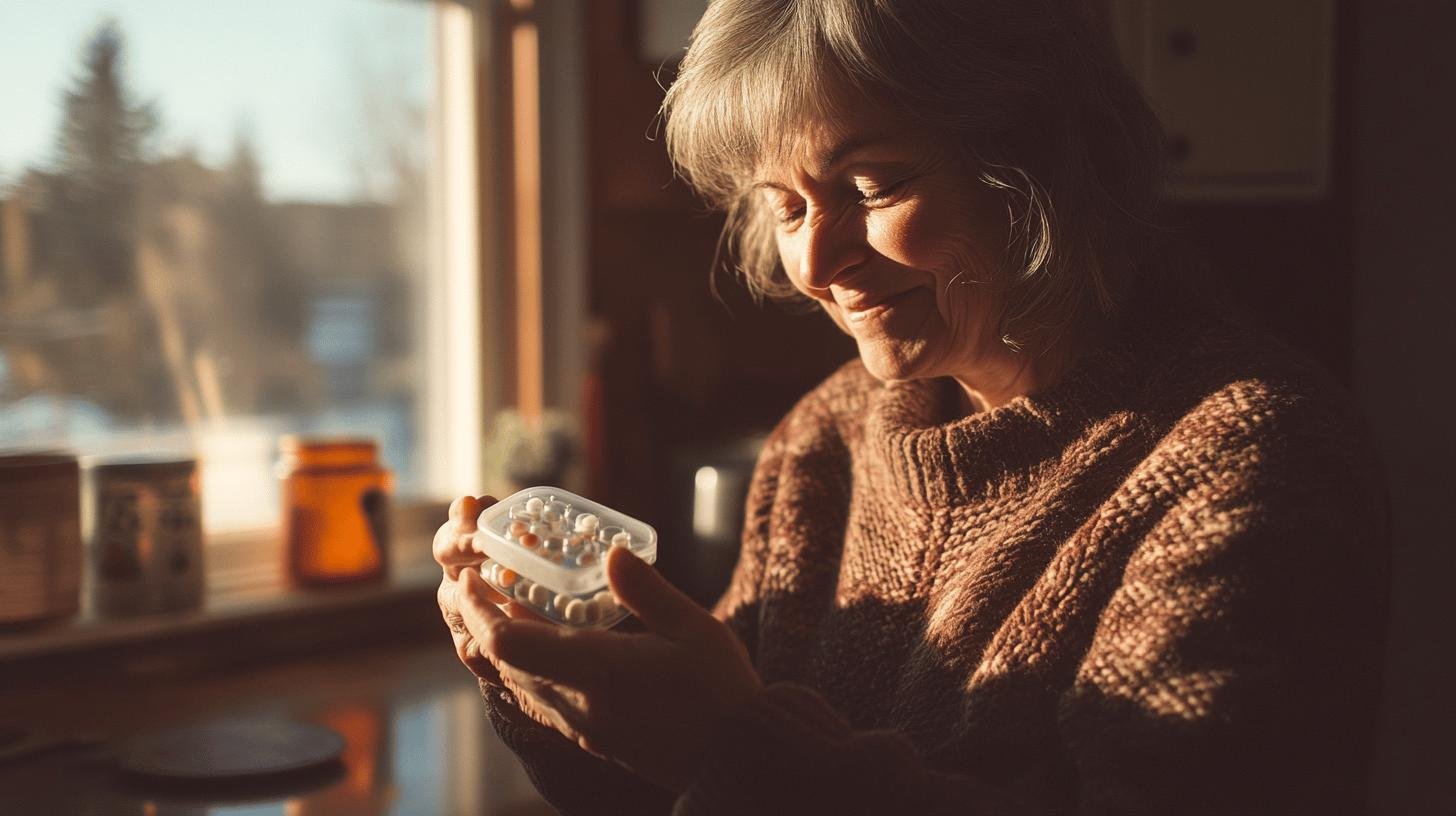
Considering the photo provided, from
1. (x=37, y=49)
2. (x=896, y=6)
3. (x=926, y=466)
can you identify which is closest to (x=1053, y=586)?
(x=926, y=466)

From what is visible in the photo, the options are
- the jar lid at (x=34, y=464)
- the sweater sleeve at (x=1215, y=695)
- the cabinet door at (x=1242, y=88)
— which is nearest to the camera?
the sweater sleeve at (x=1215, y=695)

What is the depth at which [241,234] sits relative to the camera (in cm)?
149

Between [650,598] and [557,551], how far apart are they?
0.28 ft

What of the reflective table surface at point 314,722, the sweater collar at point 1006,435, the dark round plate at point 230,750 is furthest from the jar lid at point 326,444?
the sweater collar at point 1006,435

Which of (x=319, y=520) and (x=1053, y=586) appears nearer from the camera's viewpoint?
(x=1053, y=586)

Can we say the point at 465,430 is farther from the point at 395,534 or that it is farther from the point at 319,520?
the point at 319,520

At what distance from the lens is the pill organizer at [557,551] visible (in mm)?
729

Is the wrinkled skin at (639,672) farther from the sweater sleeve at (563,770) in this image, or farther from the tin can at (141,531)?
the tin can at (141,531)

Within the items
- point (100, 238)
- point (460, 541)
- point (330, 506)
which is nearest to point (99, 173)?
point (100, 238)

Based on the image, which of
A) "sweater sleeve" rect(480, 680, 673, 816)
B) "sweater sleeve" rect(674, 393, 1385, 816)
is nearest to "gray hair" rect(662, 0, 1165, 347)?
"sweater sleeve" rect(674, 393, 1385, 816)

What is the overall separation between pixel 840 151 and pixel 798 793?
1.34 ft

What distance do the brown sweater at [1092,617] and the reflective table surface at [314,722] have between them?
19 cm

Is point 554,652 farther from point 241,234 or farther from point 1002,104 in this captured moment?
point 241,234

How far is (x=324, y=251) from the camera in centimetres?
157
